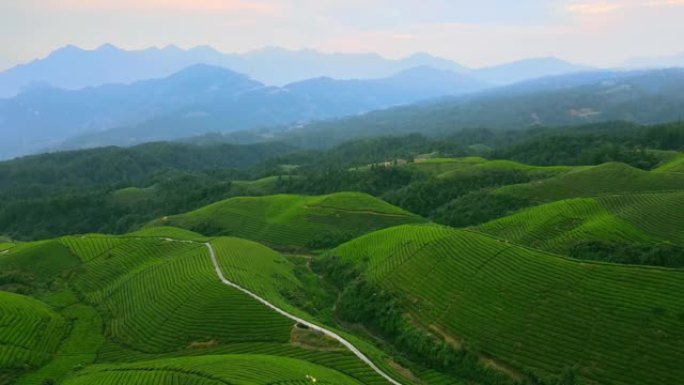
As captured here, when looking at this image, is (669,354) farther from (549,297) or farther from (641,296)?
(549,297)

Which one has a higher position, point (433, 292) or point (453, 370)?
point (433, 292)

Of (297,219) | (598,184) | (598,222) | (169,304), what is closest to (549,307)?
(598,222)

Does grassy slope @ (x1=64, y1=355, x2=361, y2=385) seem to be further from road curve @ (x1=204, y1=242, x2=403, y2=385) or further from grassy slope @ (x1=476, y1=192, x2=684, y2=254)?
grassy slope @ (x1=476, y1=192, x2=684, y2=254)

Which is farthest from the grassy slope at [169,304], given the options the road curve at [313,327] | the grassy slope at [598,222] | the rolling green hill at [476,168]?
the rolling green hill at [476,168]

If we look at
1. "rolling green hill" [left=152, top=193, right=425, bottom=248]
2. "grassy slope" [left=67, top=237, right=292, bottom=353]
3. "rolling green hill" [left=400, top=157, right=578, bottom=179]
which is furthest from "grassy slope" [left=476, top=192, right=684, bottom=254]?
"rolling green hill" [left=400, top=157, right=578, bottom=179]

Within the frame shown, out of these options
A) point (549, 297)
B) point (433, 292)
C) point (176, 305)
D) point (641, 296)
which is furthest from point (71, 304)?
point (641, 296)

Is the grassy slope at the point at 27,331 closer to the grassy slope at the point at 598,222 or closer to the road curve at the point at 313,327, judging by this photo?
the road curve at the point at 313,327
